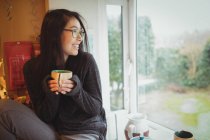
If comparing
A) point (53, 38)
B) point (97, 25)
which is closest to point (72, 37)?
point (53, 38)

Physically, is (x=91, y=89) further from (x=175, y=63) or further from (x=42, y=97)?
(x=175, y=63)

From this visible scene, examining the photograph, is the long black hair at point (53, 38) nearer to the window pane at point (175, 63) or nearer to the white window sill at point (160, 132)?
the window pane at point (175, 63)

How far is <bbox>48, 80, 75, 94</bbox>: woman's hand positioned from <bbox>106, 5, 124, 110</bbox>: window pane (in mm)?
870

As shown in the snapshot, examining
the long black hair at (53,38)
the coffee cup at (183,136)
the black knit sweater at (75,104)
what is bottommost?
the coffee cup at (183,136)

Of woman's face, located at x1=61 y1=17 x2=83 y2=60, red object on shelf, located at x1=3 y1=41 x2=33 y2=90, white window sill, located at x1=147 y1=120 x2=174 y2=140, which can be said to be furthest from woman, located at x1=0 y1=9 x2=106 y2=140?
white window sill, located at x1=147 y1=120 x2=174 y2=140

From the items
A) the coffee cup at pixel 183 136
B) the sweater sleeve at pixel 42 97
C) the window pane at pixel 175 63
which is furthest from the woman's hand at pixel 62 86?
the window pane at pixel 175 63

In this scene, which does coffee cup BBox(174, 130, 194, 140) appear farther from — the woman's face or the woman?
the woman's face

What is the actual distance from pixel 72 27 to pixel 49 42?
6.6 inches

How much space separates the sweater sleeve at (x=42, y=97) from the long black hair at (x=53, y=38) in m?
0.07

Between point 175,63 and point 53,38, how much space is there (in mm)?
845

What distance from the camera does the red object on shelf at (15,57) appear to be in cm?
167

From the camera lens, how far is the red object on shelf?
167 cm

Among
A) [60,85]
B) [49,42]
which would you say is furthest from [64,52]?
[60,85]

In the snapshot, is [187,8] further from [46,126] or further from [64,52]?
[46,126]
